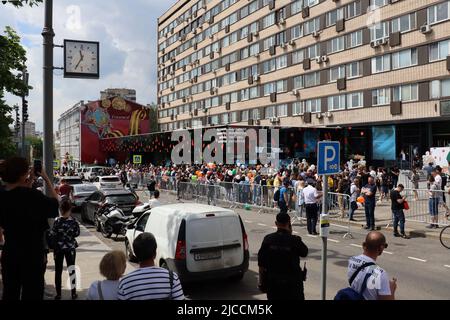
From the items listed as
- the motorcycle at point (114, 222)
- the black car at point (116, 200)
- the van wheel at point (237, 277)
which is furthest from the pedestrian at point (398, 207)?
the black car at point (116, 200)

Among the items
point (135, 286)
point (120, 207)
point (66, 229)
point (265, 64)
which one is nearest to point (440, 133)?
point (265, 64)

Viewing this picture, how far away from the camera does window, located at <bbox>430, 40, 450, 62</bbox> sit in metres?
32.7

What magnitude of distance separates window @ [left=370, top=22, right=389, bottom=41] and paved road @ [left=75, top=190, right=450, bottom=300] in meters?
28.0

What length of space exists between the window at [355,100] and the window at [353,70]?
1704mm

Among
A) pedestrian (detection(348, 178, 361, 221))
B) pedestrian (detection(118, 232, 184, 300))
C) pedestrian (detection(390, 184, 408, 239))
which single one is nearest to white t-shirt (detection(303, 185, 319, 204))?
pedestrian (detection(390, 184, 408, 239))

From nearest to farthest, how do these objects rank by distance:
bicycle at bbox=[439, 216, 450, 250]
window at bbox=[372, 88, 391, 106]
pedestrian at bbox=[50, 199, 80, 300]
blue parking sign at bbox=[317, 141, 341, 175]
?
1. pedestrian at bbox=[50, 199, 80, 300]
2. blue parking sign at bbox=[317, 141, 341, 175]
3. bicycle at bbox=[439, 216, 450, 250]
4. window at bbox=[372, 88, 391, 106]

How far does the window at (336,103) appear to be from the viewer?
42.8 m

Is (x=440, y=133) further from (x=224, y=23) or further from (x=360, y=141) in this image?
(x=224, y=23)

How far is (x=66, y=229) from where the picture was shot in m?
7.39

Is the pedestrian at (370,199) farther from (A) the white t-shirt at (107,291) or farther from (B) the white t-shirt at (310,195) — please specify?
(A) the white t-shirt at (107,291)

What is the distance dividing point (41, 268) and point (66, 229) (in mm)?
2824

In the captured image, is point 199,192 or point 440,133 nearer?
point 199,192

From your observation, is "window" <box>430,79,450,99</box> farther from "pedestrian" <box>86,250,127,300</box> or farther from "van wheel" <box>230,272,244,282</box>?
"pedestrian" <box>86,250,127,300</box>
